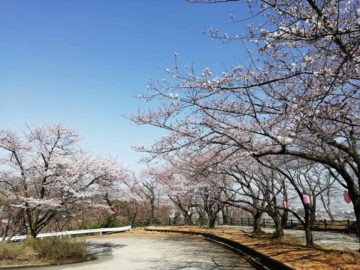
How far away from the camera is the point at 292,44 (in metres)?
7.59

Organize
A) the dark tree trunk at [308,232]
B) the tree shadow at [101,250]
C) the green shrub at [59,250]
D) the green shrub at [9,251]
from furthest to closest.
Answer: the tree shadow at [101,250]
the green shrub at [59,250]
the green shrub at [9,251]
the dark tree trunk at [308,232]

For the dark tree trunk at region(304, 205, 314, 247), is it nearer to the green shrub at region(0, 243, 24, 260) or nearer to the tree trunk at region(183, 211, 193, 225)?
the green shrub at region(0, 243, 24, 260)

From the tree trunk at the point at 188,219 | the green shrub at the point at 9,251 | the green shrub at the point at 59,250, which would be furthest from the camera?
the tree trunk at the point at 188,219

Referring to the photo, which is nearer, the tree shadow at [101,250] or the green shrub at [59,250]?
the green shrub at [59,250]

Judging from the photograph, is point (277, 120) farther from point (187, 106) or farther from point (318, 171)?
point (318, 171)

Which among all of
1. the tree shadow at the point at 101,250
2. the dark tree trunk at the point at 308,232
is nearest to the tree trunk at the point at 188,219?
the tree shadow at the point at 101,250

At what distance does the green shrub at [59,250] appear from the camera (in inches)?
711

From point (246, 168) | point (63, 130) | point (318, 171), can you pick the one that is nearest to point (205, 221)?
point (318, 171)

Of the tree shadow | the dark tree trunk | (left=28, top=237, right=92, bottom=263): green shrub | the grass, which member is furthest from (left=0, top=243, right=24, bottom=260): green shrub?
the dark tree trunk

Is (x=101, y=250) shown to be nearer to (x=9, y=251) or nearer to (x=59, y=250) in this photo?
(x=59, y=250)

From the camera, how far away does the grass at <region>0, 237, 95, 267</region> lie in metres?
17.3

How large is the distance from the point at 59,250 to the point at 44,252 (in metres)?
0.70

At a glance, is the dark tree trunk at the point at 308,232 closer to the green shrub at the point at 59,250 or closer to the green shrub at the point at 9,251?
the green shrub at the point at 59,250

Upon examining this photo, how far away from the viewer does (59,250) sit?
18.2 meters
